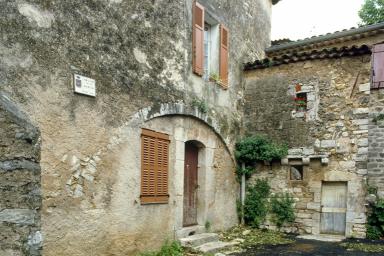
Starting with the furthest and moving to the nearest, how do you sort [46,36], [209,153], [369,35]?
[369,35] < [209,153] < [46,36]

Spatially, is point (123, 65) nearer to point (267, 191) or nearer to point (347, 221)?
point (267, 191)

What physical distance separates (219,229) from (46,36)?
18.4 ft

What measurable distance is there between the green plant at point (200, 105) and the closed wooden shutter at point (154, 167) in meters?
1.13

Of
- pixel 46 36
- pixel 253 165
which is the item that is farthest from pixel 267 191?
pixel 46 36

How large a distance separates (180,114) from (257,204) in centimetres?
356

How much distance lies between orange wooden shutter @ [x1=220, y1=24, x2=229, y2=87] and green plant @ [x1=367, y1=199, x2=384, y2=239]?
14.2 ft

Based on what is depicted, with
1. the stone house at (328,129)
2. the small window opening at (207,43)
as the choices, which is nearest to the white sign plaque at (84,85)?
the small window opening at (207,43)

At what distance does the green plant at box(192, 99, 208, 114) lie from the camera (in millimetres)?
7363

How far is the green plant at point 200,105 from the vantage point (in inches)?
290

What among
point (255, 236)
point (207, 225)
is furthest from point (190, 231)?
point (255, 236)

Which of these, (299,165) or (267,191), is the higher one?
(299,165)

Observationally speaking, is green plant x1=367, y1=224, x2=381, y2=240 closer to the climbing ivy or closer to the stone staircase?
the climbing ivy

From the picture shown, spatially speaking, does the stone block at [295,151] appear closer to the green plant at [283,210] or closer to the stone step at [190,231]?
the green plant at [283,210]

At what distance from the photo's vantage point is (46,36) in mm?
4559
